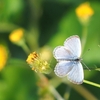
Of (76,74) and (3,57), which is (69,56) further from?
(3,57)

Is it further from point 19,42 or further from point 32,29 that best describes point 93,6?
point 19,42

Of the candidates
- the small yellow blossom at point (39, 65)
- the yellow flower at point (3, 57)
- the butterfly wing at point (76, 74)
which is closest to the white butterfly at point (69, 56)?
the butterfly wing at point (76, 74)

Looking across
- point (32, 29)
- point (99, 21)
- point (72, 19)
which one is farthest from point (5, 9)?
point (99, 21)

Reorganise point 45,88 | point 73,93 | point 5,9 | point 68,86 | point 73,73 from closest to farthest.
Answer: point 73,73, point 45,88, point 68,86, point 73,93, point 5,9

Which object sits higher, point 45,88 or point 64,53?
point 64,53

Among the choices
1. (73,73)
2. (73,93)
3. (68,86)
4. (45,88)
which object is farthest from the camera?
(73,93)

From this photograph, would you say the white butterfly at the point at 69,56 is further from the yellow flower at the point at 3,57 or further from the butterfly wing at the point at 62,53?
the yellow flower at the point at 3,57

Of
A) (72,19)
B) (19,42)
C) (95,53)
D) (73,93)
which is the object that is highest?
(19,42)
